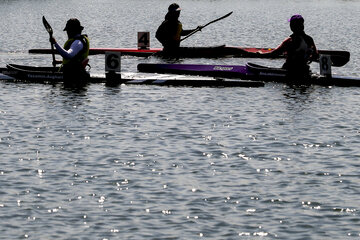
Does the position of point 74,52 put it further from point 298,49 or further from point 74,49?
point 298,49

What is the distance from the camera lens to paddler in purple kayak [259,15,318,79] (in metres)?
26.2

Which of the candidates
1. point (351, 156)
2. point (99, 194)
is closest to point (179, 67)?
point (351, 156)

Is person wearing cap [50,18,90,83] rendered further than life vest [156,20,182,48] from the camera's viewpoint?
No

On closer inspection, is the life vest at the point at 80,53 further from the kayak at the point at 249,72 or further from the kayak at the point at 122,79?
the kayak at the point at 249,72

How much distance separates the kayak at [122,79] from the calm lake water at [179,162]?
0.24 m

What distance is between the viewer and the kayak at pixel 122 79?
2669 centimetres

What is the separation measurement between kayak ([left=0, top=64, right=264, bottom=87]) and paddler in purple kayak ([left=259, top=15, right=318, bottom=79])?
1.02 meters

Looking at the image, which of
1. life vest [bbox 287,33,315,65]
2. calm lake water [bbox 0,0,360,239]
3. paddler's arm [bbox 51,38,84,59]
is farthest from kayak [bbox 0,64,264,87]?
paddler's arm [bbox 51,38,84,59]

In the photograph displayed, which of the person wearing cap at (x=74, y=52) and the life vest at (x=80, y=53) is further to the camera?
the life vest at (x=80, y=53)

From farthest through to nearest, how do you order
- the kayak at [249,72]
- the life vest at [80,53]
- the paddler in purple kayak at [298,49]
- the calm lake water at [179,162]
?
the kayak at [249,72] → the paddler in purple kayak at [298,49] → the life vest at [80,53] → the calm lake water at [179,162]

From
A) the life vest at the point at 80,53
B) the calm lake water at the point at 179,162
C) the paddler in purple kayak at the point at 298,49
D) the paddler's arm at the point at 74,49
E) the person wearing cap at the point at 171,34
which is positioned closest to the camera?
the calm lake water at the point at 179,162

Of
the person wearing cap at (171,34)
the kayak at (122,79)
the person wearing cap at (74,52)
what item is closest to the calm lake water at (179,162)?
the kayak at (122,79)

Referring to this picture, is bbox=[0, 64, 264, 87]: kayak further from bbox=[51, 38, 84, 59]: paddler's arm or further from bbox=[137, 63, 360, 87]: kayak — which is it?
bbox=[51, 38, 84, 59]: paddler's arm

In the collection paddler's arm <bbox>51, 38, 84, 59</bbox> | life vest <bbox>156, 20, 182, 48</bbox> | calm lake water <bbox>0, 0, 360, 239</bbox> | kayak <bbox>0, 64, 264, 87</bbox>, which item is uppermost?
paddler's arm <bbox>51, 38, 84, 59</bbox>
